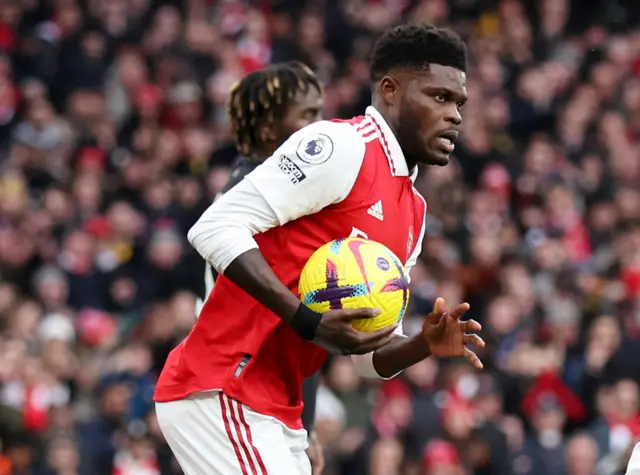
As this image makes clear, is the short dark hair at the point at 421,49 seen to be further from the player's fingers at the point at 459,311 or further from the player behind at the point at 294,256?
the player's fingers at the point at 459,311

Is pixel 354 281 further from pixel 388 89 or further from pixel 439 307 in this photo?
pixel 388 89

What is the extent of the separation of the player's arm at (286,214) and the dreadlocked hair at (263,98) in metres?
1.61

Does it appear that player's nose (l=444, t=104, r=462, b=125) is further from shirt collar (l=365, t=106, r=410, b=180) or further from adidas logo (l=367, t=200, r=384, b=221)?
adidas logo (l=367, t=200, r=384, b=221)

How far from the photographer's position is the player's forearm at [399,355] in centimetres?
497

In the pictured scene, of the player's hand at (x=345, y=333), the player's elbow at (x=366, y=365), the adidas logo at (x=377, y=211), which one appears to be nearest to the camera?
the player's hand at (x=345, y=333)

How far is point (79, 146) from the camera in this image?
1413 cm

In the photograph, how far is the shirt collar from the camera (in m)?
4.91

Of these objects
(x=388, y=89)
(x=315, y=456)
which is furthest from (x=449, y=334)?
(x=315, y=456)

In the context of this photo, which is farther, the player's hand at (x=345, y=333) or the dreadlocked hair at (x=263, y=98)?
the dreadlocked hair at (x=263, y=98)

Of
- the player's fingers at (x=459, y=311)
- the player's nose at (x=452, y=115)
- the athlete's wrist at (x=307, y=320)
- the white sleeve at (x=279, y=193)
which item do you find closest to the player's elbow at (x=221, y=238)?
the white sleeve at (x=279, y=193)

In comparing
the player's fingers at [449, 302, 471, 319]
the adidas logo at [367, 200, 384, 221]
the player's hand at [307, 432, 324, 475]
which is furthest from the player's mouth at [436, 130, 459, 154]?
the player's hand at [307, 432, 324, 475]

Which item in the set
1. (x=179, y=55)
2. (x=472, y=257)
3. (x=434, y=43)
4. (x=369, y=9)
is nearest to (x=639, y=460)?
(x=434, y=43)

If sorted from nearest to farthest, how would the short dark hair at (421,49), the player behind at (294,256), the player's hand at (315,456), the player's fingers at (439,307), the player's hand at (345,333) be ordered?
the player's hand at (345,333) < the player behind at (294,256) < the player's fingers at (439,307) < the short dark hair at (421,49) < the player's hand at (315,456)

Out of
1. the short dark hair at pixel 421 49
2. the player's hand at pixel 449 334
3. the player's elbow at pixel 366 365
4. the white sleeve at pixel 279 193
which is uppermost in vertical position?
the short dark hair at pixel 421 49
